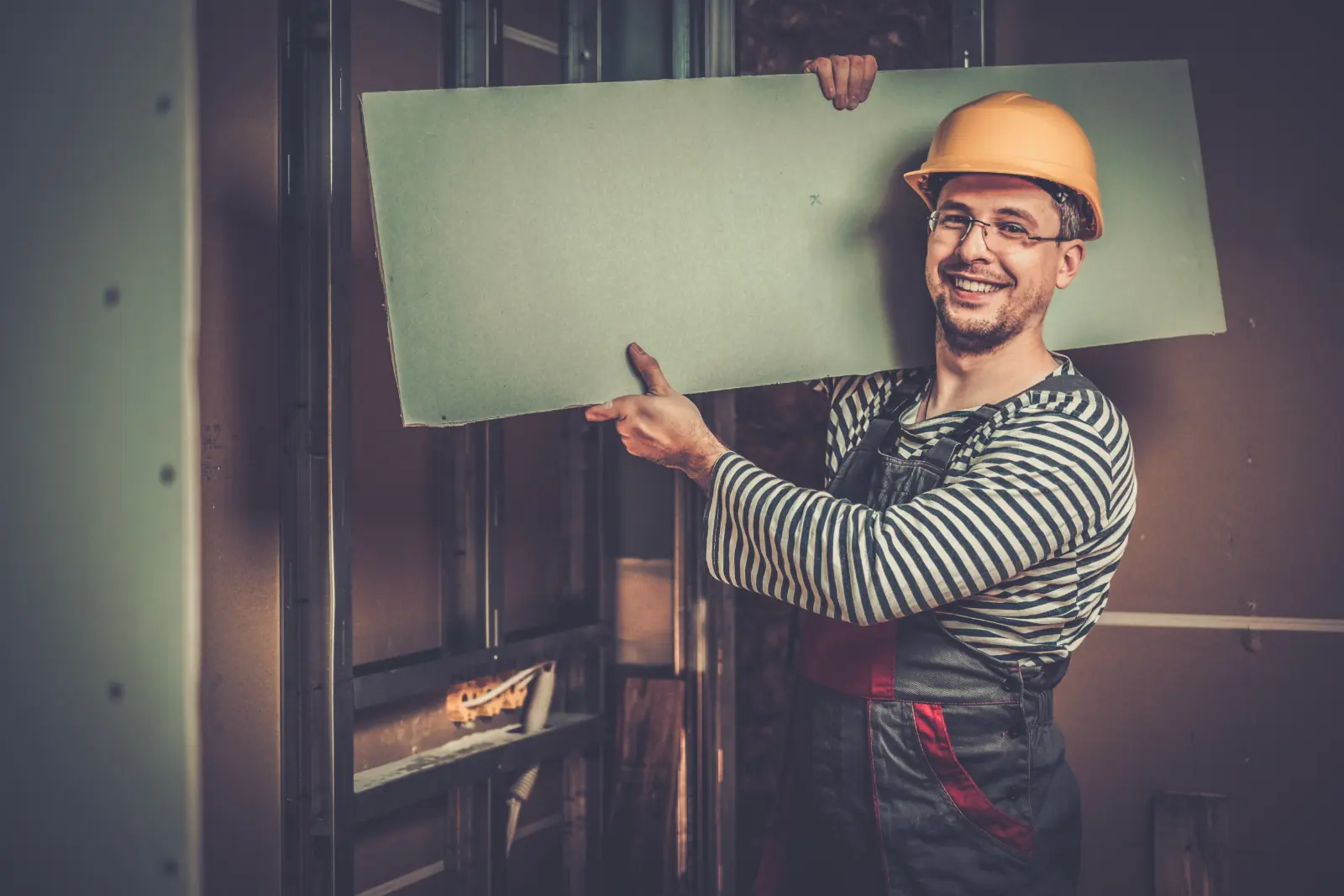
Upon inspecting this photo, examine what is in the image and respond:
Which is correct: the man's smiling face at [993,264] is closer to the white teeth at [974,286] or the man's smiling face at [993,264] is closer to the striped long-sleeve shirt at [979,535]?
the white teeth at [974,286]

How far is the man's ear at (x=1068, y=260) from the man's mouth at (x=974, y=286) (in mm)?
117

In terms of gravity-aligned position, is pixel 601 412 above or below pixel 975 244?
below

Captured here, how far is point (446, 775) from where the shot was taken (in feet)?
6.14

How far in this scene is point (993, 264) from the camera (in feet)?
5.03

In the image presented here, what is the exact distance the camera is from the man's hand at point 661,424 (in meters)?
1.52

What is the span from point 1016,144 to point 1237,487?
3.16 feet

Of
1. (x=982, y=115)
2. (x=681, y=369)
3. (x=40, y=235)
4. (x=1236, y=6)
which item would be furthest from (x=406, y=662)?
(x=1236, y=6)

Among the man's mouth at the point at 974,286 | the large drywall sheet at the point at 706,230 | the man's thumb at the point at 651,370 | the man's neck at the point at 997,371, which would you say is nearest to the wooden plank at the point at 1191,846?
the large drywall sheet at the point at 706,230

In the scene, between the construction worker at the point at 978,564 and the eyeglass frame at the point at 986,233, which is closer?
the construction worker at the point at 978,564

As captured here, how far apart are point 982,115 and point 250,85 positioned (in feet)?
3.10

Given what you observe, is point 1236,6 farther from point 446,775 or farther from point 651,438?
point 446,775

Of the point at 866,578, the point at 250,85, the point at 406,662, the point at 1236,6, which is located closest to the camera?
the point at 866,578

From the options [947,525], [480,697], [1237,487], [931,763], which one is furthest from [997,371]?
[480,697]

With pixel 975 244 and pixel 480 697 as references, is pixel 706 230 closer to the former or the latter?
pixel 975 244
